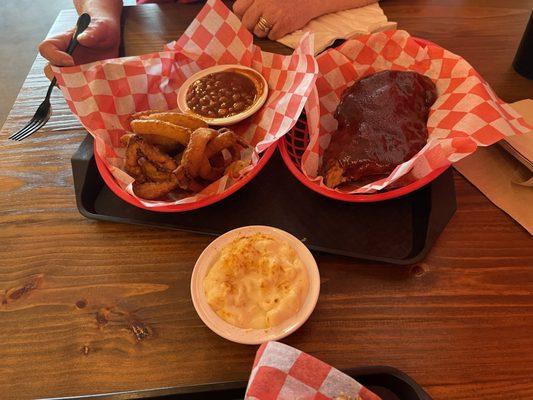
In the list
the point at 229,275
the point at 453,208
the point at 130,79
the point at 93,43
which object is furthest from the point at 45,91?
the point at 453,208

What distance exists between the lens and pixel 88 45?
1.99 metres

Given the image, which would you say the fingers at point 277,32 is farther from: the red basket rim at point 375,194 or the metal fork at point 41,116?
the red basket rim at point 375,194

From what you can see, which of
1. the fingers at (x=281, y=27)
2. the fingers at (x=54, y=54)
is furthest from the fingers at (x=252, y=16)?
the fingers at (x=54, y=54)

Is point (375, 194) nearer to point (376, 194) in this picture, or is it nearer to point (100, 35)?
point (376, 194)

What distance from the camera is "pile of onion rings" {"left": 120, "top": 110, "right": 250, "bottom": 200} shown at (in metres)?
1.41

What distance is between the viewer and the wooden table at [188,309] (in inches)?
42.5

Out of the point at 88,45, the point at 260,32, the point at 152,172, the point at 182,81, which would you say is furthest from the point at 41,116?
the point at 260,32

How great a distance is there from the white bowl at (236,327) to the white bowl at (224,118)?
0.60m

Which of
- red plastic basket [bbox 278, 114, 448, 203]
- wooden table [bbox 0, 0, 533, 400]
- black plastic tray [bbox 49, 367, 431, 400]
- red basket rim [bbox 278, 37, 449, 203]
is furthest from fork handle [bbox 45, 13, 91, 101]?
black plastic tray [bbox 49, 367, 431, 400]

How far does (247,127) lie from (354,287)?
878 millimetres

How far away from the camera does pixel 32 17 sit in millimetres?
5191

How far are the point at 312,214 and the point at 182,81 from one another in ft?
3.28

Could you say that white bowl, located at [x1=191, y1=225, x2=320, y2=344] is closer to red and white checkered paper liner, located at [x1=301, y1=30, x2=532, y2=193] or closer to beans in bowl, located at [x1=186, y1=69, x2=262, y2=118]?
red and white checkered paper liner, located at [x1=301, y1=30, x2=532, y2=193]

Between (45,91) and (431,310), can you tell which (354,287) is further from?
(45,91)
